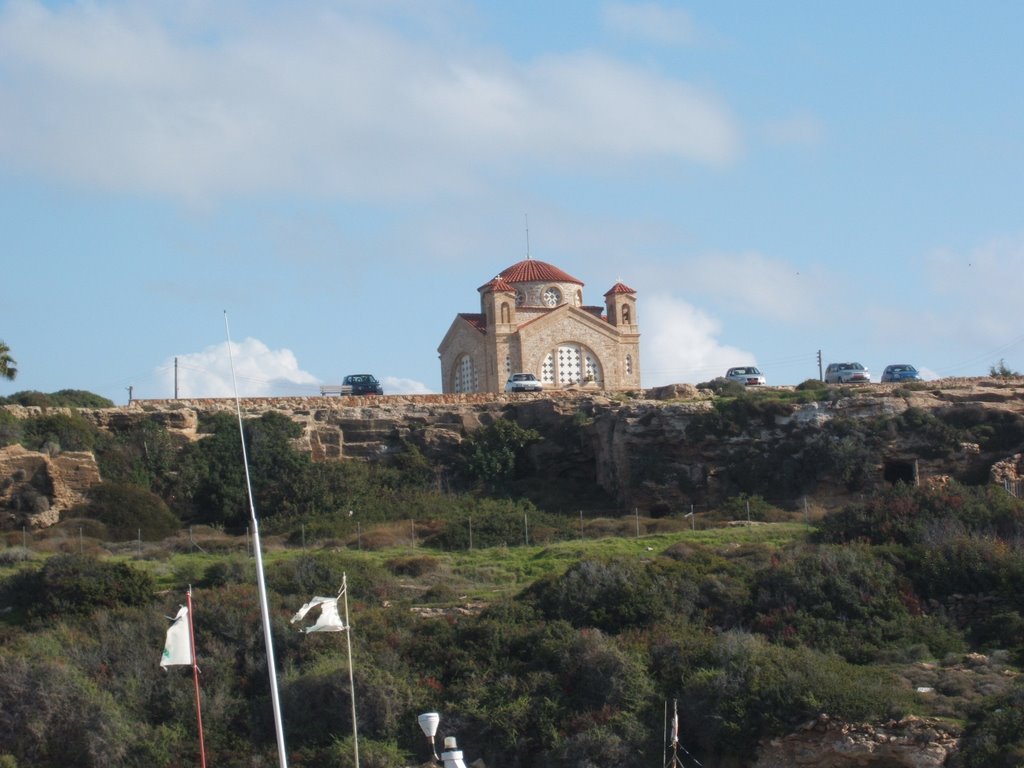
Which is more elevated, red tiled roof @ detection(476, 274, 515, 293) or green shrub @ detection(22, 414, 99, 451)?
red tiled roof @ detection(476, 274, 515, 293)

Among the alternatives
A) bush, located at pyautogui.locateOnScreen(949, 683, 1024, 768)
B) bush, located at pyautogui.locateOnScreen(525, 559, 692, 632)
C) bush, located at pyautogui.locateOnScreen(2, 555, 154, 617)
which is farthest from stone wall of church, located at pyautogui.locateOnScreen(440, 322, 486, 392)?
bush, located at pyautogui.locateOnScreen(949, 683, 1024, 768)

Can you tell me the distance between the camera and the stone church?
56219mm

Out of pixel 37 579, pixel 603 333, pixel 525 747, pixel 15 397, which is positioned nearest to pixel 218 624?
pixel 37 579

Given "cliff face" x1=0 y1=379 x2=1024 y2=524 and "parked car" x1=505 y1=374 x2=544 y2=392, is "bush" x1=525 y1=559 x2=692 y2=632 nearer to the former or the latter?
"cliff face" x1=0 y1=379 x2=1024 y2=524

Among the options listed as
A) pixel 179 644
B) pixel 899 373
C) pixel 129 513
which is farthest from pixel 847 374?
pixel 179 644

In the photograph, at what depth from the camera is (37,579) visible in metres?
31.6

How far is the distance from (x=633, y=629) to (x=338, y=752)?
6559mm

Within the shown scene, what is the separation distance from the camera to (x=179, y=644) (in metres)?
19.5

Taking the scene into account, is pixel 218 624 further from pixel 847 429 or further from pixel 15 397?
pixel 15 397

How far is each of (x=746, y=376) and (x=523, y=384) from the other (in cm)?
879

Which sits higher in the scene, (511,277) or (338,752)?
(511,277)

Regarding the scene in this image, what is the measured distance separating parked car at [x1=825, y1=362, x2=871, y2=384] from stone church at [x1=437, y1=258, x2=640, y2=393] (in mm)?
6867

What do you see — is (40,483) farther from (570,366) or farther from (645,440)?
(570,366)

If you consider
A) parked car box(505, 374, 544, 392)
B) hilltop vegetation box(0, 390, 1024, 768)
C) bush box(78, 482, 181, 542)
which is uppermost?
parked car box(505, 374, 544, 392)
